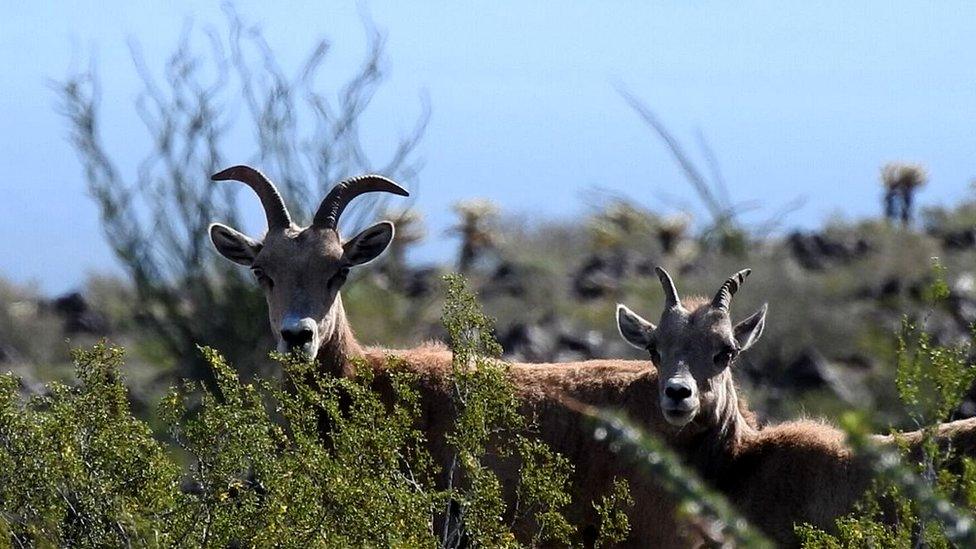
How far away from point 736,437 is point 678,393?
0.84 m

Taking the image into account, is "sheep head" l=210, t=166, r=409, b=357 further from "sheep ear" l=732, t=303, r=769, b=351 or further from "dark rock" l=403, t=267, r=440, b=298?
"dark rock" l=403, t=267, r=440, b=298

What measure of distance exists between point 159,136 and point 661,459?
47.1 ft

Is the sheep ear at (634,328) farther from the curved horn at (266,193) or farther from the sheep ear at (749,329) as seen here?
the curved horn at (266,193)

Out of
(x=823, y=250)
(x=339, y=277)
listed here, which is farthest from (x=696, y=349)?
(x=823, y=250)

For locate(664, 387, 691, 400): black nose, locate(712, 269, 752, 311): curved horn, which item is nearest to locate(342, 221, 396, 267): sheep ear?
locate(712, 269, 752, 311): curved horn

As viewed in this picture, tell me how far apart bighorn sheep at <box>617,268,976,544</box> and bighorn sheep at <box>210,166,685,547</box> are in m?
0.31

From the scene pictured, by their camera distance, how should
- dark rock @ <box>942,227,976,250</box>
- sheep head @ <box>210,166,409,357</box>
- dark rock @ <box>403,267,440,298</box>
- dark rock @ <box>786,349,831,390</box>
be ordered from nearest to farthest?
sheep head @ <box>210,166,409,357</box> → dark rock @ <box>786,349,831,390</box> → dark rock @ <box>942,227,976,250</box> → dark rock @ <box>403,267,440,298</box>

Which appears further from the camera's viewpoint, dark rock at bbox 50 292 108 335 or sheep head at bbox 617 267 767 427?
dark rock at bbox 50 292 108 335

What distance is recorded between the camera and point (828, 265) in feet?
78.8

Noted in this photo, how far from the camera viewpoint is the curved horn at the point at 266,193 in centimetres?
1006

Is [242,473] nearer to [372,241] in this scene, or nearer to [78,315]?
[372,241]

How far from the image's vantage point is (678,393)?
8672mm

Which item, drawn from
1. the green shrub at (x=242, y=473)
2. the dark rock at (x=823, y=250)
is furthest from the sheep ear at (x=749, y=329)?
the dark rock at (x=823, y=250)

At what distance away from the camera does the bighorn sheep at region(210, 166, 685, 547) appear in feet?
30.0
